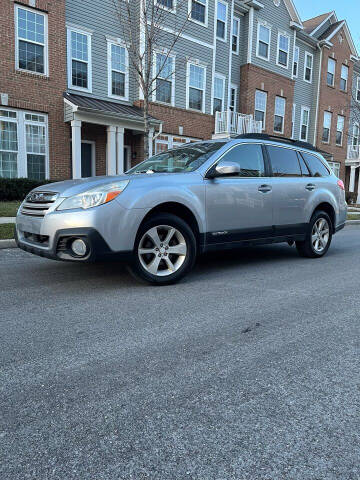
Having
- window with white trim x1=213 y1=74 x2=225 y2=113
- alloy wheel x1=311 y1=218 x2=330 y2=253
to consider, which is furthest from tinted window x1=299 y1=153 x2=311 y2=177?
window with white trim x1=213 y1=74 x2=225 y2=113

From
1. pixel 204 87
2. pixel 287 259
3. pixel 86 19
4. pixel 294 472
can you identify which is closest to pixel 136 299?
pixel 294 472

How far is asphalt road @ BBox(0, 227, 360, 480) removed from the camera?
1.70 metres

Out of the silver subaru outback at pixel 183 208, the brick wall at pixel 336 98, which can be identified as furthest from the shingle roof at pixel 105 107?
the brick wall at pixel 336 98

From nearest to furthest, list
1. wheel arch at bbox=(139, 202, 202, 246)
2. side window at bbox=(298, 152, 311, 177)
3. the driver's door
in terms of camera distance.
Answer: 1. wheel arch at bbox=(139, 202, 202, 246)
2. the driver's door
3. side window at bbox=(298, 152, 311, 177)

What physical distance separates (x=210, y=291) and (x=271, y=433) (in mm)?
2546

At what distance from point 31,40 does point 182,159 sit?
10.6m

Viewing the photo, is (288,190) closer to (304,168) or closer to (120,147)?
(304,168)

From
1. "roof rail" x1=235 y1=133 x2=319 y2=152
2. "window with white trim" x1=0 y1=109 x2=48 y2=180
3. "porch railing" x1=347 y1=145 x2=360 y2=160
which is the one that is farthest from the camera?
"porch railing" x1=347 y1=145 x2=360 y2=160

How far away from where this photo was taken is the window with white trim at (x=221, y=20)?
18.4m

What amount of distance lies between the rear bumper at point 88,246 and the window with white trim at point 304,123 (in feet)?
78.7

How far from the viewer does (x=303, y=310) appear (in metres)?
3.79

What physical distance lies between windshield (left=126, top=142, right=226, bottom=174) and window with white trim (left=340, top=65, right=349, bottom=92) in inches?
1031

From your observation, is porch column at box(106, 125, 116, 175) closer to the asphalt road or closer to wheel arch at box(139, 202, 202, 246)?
wheel arch at box(139, 202, 202, 246)

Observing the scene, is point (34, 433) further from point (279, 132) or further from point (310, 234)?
point (279, 132)
